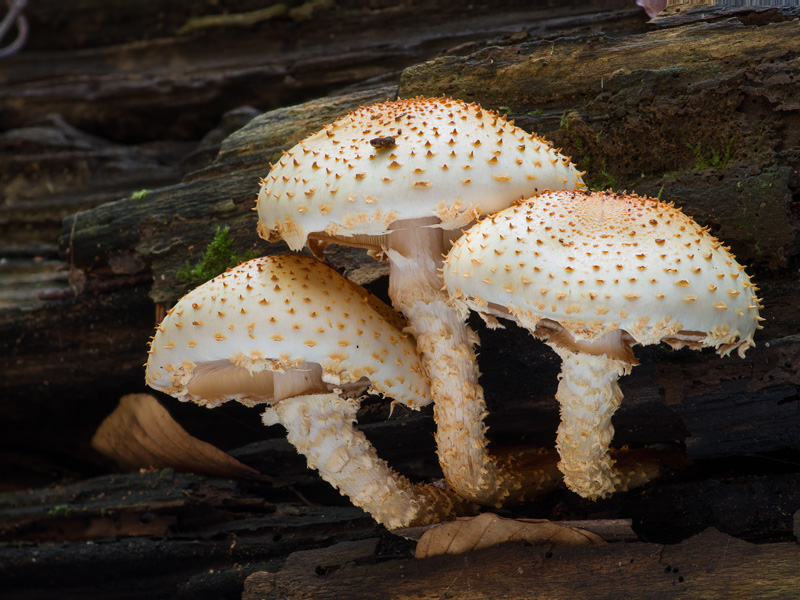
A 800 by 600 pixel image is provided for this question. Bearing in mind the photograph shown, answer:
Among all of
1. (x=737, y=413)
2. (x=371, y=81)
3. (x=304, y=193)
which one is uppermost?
(x=371, y=81)

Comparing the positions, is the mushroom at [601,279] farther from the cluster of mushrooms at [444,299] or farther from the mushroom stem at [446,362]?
the mushroom stem at [446,362]

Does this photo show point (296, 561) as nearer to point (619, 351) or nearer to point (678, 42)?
point (619, 351)

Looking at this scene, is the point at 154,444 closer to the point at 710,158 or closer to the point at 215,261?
the point at 215,261

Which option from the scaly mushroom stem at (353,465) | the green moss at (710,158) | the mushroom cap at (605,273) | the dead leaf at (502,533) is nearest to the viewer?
the mushroom cap at (605,273)

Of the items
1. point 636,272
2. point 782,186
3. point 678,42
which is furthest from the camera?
point 678,42

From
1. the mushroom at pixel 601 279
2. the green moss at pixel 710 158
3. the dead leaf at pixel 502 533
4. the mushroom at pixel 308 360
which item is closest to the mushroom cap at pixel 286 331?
the mushroom at pixel 308 360

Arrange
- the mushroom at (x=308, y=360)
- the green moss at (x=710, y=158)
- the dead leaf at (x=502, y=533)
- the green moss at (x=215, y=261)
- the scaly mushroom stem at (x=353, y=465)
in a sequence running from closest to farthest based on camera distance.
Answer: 1. the mushroom at (x=308, y=360)
2. the dead leaf at (x=502, y=533)
3. the scaly mushroom stem at (x=353, y=465)
4. the green moss at (x=710, y=158)
5. the green moss at (x=215, y=261)

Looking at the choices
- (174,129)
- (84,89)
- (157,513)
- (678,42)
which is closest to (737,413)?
(678,42)
